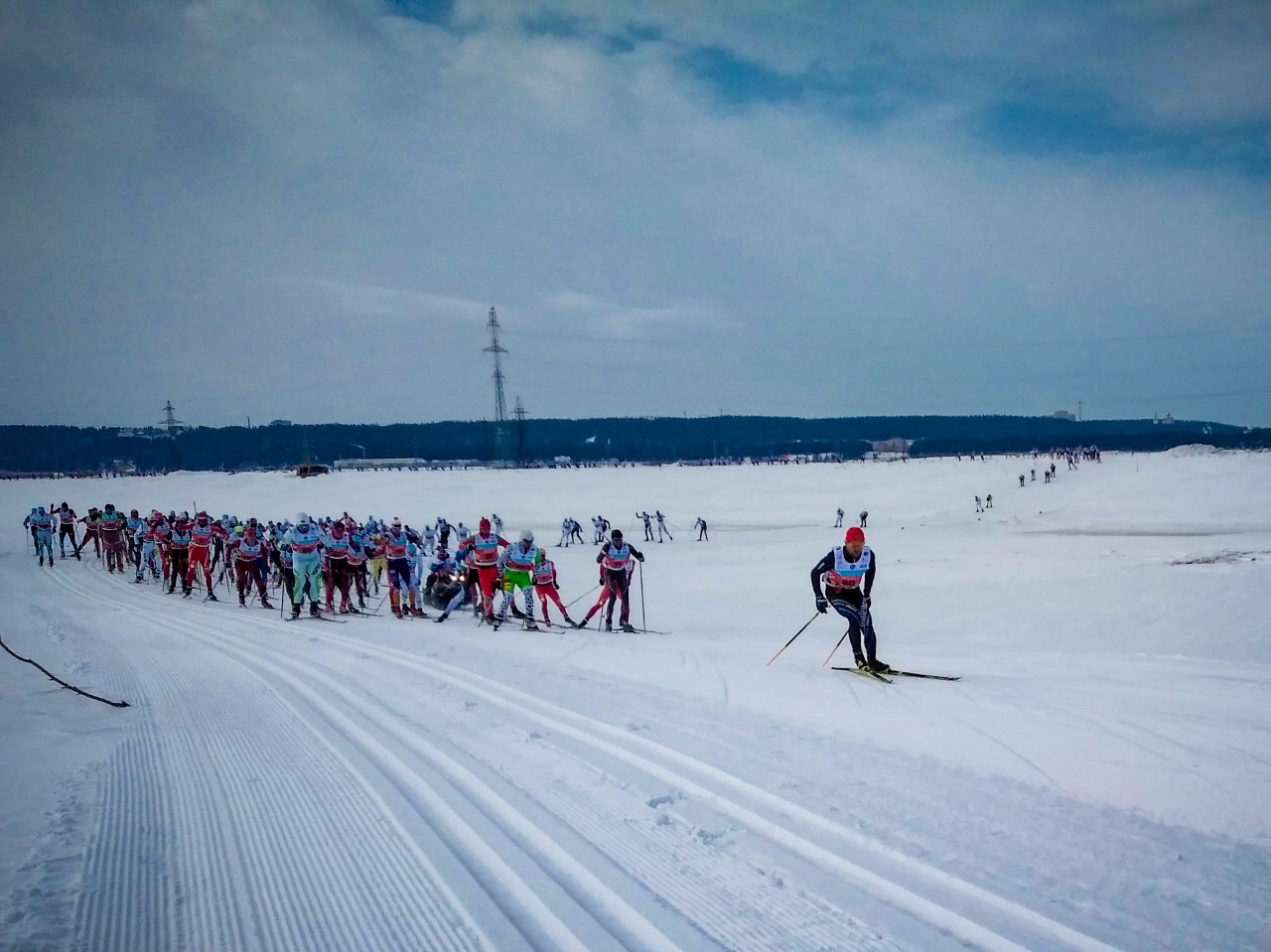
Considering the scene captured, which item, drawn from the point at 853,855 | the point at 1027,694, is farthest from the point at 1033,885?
the point at 1027,694

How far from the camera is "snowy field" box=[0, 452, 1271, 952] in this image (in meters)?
3.64

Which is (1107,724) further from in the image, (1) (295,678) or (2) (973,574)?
(2) (973,574)

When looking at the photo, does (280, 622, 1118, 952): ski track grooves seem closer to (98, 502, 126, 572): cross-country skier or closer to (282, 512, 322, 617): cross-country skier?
(282, 512, 322, 617): cross-country skier

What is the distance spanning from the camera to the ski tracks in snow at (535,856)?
11.6 feet

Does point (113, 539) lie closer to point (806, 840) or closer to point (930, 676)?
point (930, 676)

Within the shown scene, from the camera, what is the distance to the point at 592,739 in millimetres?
6305

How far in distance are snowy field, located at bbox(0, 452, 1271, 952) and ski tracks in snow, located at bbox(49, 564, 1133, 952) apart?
21 mm

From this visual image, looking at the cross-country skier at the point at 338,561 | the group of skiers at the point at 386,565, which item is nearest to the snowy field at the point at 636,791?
the group of skiers at the point at 386,565

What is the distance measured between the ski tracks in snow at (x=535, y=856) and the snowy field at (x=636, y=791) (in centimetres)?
2

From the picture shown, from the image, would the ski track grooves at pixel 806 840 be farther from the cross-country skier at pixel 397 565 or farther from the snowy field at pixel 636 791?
the cross-country skier at pixel 397 565

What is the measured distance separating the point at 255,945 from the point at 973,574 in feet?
56.2

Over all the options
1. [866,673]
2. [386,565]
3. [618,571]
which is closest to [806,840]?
[866,673]

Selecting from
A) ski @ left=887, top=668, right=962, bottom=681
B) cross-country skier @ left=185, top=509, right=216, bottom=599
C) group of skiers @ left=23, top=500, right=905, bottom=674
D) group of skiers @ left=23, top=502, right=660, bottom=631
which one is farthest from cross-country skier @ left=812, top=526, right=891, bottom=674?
cross-country skier @ left=185, top=509, right=216, bottom=599

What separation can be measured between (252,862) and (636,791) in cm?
224
